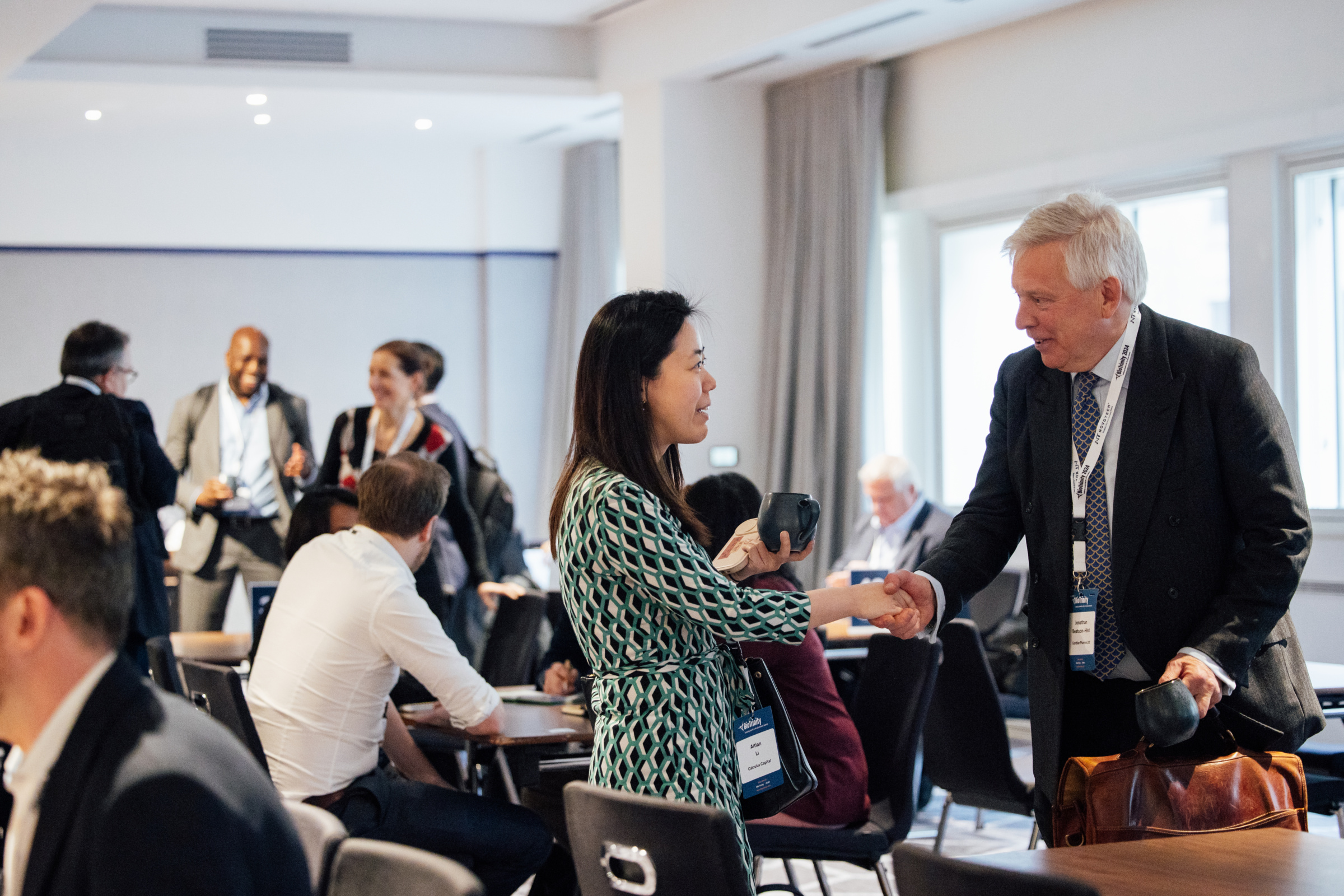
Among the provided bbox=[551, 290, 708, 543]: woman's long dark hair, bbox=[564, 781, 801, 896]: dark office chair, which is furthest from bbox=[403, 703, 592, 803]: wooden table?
bbox=[564, 781, 801, 896]: dark office chair

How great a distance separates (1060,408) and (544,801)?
6.57 ft

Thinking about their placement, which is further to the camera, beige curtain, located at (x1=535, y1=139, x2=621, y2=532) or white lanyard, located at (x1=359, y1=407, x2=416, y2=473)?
beige curtain, located at (x1=535, y1=139, x2=621, y2=532)

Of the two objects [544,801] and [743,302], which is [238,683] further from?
[743,302]

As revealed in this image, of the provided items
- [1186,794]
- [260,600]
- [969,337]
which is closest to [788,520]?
[1186,794]

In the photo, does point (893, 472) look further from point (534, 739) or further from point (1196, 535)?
point (1196, 535)

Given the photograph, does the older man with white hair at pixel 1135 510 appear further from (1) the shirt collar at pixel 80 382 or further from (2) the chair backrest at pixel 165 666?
(1) the shirt collar at pixel 80 382

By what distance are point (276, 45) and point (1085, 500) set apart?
669 cm

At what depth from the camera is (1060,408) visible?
7.77 ft

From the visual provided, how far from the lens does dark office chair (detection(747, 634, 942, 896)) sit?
3184mm

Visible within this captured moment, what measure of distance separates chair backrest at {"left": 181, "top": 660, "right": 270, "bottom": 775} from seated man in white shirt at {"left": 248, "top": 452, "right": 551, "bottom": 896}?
3.7 inches

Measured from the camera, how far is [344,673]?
3.16 m

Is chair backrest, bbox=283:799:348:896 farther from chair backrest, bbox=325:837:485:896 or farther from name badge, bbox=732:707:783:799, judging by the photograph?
name badge, bbox=732:707:783:799

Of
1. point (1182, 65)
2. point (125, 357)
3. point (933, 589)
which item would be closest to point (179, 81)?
point (125, 357)

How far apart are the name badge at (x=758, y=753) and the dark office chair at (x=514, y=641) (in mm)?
2718
